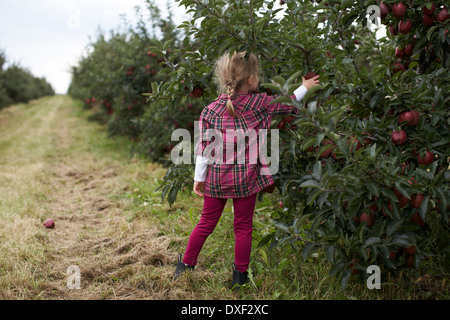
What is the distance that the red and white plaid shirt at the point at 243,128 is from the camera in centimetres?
195

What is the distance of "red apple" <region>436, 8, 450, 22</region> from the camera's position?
1.94 m

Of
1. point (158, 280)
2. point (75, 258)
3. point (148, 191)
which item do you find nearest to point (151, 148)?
point (148, 191)

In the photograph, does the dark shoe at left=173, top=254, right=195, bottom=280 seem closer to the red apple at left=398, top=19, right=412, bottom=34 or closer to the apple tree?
the apple tree

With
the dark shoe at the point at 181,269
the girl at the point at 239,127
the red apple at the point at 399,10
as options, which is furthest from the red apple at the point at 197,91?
the red apple at the point at 399,10

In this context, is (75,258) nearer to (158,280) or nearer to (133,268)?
(133,268)

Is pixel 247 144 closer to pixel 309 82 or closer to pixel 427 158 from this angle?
pixel 309 82

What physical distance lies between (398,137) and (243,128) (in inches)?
30.3

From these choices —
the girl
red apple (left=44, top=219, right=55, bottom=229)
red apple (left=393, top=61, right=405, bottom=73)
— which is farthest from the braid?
red apple (left=44, top=219, right=55, bottom=229)

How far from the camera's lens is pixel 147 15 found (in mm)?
6176

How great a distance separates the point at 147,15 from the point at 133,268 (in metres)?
5.04

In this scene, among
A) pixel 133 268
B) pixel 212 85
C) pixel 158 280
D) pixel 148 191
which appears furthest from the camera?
pixel 148 191

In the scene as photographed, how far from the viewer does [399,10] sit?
199cm

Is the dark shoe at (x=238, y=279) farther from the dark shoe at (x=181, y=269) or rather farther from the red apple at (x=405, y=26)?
the red apple at (x=405, y=26)

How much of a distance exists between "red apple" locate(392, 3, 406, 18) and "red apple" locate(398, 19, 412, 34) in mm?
96
